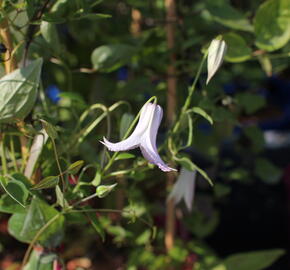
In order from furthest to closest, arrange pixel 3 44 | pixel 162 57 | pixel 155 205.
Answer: pixel 155 205
pixel 162 57
pixel 3 44

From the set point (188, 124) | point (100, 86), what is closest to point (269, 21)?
point (188, 124)

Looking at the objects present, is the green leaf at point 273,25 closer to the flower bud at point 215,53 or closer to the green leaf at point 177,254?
the flower bud at point 215,53

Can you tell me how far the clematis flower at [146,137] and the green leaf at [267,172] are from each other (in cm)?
42

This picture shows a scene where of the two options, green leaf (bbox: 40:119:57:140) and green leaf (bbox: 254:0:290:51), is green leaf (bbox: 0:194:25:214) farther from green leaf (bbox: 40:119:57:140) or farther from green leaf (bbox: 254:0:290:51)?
green leaf (bbox: 254:0:290:51)

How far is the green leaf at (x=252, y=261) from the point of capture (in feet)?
2.35

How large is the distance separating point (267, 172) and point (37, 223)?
0.44 meters

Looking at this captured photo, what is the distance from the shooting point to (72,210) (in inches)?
18.6

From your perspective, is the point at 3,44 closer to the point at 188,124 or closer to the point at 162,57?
the point at 188,124

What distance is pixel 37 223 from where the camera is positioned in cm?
48

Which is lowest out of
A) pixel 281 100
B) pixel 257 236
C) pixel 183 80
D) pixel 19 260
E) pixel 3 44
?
pixel 257 236

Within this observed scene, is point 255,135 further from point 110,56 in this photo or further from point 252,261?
point 110,56

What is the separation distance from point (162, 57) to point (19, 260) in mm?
450

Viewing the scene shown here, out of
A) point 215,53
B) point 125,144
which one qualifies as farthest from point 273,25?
point 125,144

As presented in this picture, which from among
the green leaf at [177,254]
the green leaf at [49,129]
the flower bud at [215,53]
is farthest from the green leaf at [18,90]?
the green leaf at [177,254]
